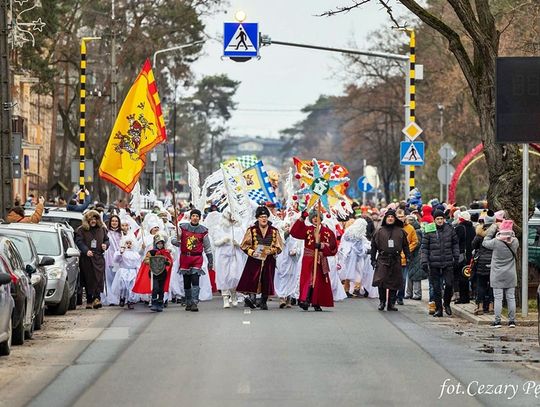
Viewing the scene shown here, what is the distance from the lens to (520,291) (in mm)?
24672

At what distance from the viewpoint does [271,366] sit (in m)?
15.8

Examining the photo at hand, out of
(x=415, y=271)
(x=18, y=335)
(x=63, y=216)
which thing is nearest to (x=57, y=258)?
(x=18, y=335)

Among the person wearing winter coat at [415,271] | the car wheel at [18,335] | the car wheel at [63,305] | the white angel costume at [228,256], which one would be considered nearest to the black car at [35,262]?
the car wheel at [18,335]

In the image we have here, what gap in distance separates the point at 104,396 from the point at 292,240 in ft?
49.8

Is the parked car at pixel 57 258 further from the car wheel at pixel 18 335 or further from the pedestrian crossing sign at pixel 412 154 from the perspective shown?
the pedestrian crossing sign at pixel 412 154

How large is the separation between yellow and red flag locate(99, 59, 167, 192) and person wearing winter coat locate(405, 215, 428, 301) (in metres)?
5.17

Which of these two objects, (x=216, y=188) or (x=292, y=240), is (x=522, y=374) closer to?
(x=292, y=240)

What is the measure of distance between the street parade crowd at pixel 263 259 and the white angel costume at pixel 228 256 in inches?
0.7

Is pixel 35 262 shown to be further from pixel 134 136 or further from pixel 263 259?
pixel 134 136

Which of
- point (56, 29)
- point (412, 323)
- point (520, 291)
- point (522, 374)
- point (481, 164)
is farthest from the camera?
point (481, 164)

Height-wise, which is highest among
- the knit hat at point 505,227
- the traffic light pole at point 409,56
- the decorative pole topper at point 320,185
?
the traffic light pole at point 409,56

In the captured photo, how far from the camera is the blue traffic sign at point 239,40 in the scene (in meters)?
33.6

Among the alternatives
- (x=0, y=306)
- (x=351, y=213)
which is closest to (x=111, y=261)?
(x=351, y=213)

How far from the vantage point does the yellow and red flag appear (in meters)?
30.3
